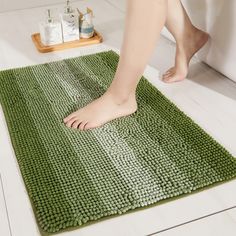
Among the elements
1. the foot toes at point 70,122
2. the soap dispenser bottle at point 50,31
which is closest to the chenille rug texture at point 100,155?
the foot toes at point 70,122

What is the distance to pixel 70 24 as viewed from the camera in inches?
68.4

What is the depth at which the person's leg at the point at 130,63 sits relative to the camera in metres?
1.10

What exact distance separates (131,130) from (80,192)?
0.99ft

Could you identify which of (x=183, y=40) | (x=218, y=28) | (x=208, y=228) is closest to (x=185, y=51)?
(x=183, y=40)

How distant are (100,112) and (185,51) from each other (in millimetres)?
455

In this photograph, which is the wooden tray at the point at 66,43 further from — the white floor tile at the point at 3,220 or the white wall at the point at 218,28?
the white floor tile at the point at 3,220

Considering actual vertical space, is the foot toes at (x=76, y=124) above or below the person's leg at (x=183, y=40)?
below

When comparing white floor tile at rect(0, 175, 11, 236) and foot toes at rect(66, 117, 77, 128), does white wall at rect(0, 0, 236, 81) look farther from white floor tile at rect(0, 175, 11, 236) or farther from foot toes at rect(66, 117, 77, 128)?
white floor tile at rect(0, 175, 11, 236)

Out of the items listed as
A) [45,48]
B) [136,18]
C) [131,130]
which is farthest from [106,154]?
[45,48]

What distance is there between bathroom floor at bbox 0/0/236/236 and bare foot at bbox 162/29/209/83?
0.03 meters

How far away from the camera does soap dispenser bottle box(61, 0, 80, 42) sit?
171cm

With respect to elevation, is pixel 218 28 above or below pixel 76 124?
above

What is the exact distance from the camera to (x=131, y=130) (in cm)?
117

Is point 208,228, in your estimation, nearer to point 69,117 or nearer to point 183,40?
point 69,117
